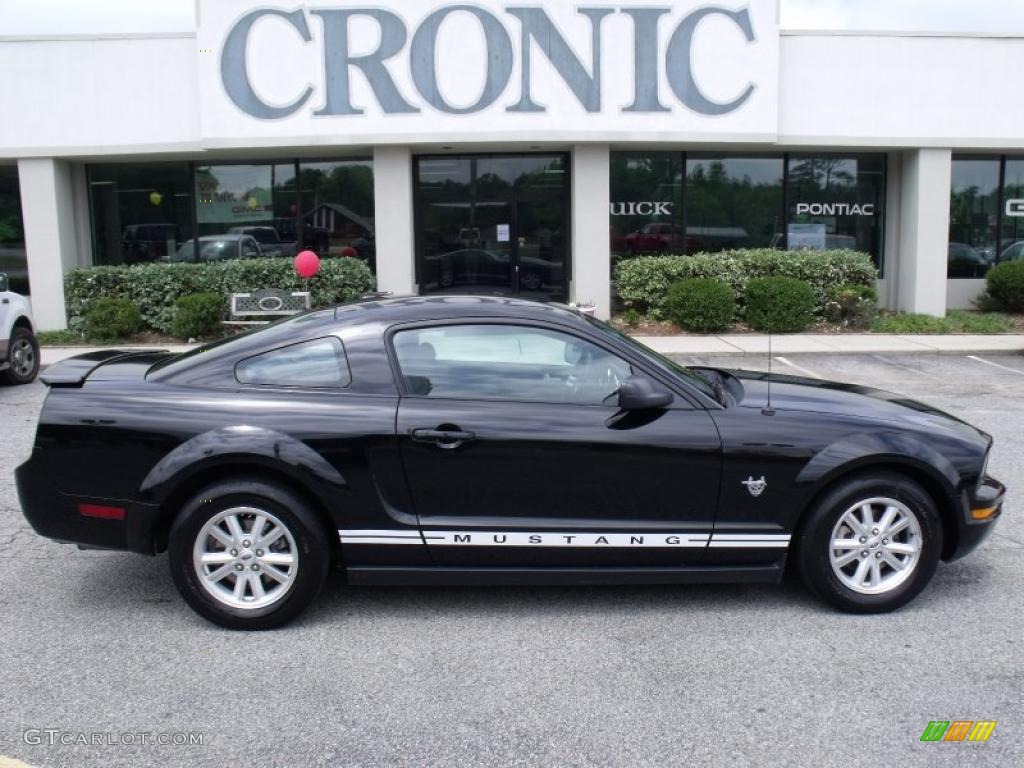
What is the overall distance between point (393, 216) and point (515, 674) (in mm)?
13359

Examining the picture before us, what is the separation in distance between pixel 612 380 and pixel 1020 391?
8.51m

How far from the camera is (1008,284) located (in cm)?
A: 1716

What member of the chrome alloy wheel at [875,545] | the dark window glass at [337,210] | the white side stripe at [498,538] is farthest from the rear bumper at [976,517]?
the dark window glass at [337,210]

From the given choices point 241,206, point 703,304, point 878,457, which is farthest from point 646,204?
point 878,457

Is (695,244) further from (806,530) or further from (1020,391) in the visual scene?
(806,530)

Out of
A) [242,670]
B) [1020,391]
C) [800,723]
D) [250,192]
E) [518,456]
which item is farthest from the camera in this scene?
[250,192]

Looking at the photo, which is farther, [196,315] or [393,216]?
[393,216]

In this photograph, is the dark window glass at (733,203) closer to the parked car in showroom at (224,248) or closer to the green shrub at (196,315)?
the parked car in showroom at (224,248)

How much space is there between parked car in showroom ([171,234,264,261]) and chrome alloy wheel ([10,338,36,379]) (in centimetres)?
616

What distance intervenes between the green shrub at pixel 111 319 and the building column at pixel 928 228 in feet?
46.0

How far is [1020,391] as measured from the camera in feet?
36.0

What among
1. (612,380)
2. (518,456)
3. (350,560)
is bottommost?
(350,560)

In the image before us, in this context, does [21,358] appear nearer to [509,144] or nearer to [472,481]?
[509,144]

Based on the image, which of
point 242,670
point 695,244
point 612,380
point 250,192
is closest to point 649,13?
point 695,244
